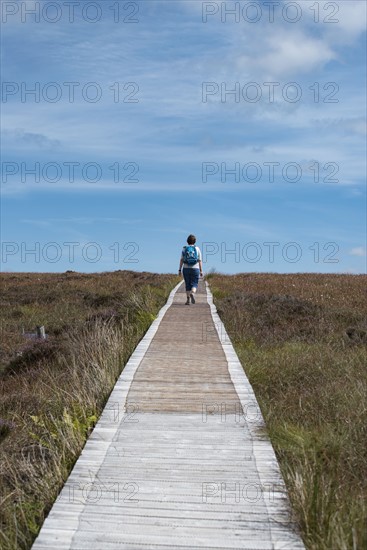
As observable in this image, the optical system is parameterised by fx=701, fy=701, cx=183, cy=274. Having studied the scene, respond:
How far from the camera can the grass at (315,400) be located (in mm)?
5000

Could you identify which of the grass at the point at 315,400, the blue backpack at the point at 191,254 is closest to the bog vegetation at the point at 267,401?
the grass at the point at 315,400

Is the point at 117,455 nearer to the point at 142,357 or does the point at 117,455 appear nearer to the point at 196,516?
the point at 196,516

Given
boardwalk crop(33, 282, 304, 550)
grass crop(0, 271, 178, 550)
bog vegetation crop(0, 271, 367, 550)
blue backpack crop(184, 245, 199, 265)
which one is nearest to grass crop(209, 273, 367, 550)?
bog vegetation crop(0, 271, 367, 550)

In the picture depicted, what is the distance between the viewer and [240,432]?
709 centimetres

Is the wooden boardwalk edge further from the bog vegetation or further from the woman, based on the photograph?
the woman

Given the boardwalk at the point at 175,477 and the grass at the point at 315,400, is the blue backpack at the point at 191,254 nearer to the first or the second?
the grass at the point at 315,400

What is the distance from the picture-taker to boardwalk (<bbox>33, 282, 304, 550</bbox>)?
4848 millimetres

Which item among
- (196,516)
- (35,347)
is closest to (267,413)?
(196,516)

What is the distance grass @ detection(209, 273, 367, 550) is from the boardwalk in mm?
238

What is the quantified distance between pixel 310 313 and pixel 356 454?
1279 cm

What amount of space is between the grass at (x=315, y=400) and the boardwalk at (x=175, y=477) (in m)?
0.24

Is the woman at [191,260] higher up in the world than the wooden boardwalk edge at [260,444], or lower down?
higher up

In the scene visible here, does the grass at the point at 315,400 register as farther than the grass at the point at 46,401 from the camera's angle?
No

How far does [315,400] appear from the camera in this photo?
9.02 m
